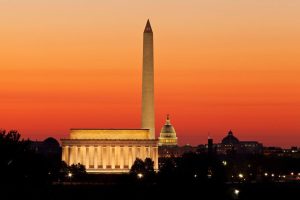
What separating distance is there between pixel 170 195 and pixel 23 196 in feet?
74.7

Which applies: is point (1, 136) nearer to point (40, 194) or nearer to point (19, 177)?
point (19, 177)

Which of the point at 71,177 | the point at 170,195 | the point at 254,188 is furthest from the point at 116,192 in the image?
the point at 71,177

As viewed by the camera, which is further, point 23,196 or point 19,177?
point 19,177

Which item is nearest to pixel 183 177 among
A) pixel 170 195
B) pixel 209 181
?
pixel 209 181

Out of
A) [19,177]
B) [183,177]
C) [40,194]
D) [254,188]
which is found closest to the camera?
[40,194]

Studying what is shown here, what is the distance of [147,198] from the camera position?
111000mm

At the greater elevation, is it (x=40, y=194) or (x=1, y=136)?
(x=1, y=136)

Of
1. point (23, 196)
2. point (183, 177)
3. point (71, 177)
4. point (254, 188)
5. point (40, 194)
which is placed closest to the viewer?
point (23, 196)

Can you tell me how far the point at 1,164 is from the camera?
111625 mm

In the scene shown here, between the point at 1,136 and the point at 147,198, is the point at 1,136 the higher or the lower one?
the higher one

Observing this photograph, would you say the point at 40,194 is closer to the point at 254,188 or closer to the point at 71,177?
the point at 254,188

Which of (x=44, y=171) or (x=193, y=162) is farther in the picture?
(x=193, y=162)

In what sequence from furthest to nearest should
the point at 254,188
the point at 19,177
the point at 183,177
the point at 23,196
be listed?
the point at 183,177, the point at 254,188, the point at 19,177, the point at 23,196

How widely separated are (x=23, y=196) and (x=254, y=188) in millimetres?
49040
